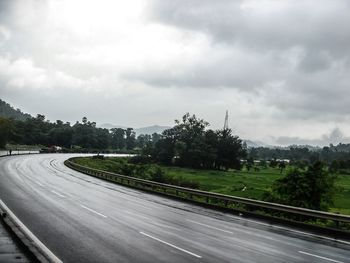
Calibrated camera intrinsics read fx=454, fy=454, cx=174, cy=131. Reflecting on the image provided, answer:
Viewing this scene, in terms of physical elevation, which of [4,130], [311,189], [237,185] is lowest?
[237,185]

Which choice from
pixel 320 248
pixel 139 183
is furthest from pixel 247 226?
pixel 139 183

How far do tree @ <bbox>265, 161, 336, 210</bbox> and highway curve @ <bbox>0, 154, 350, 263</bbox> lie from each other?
20.2 ft

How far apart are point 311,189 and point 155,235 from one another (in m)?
15.3

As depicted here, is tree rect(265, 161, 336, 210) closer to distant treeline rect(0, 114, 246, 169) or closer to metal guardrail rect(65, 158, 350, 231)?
metal guardrail rect(65, 158, 350, 231)

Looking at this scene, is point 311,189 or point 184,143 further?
point 184,143

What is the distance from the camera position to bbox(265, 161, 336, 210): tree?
2805 cm

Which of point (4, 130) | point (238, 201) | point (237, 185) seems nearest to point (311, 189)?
point (238, 201)

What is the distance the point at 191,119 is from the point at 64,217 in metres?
136

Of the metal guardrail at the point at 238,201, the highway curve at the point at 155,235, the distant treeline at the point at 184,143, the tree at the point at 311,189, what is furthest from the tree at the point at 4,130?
the tree at the point at 311,189

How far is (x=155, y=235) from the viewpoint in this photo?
15.9 metres

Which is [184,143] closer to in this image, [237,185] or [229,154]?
[229,154]

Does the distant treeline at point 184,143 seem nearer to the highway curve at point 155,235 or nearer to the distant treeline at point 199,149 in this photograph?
the distant treeline at point 199,149

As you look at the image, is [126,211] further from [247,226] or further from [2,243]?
[2,243]

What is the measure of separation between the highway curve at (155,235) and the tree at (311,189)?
617 cm
